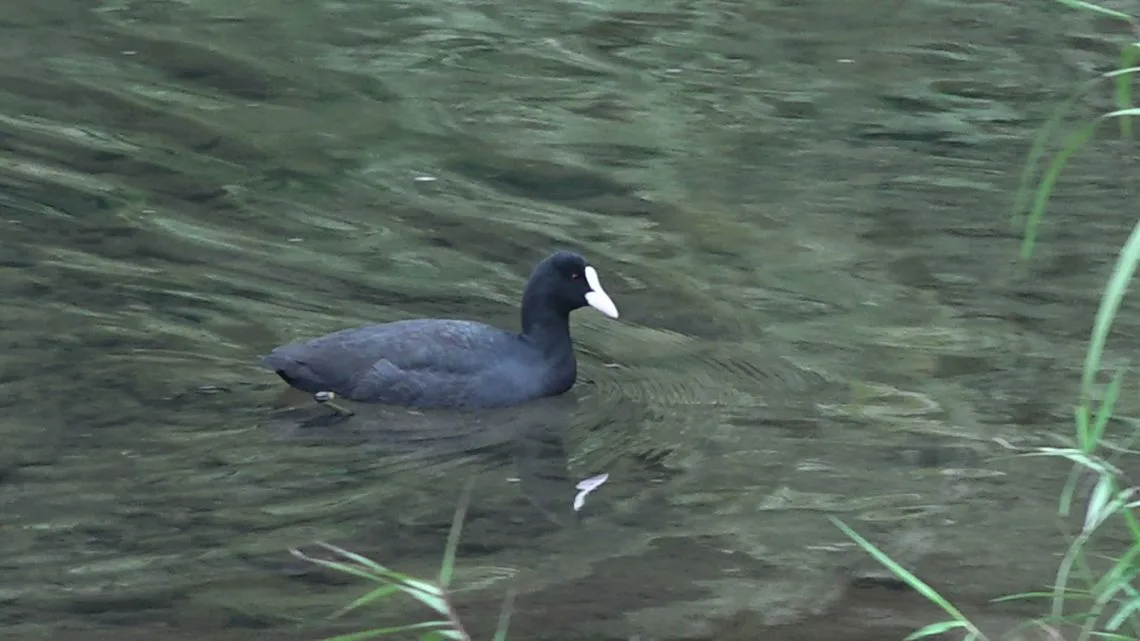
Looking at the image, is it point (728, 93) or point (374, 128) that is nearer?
→ point (374, 128)

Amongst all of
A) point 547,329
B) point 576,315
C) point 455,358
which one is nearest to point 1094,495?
point 455,358

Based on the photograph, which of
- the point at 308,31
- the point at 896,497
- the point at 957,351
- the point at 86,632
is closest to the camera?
the point at 86,632

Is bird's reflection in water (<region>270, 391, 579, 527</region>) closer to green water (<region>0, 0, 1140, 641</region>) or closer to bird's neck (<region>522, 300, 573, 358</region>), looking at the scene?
green water (<region>0, 0, 1140, 641</region>)

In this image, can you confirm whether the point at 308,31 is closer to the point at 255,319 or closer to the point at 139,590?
the point at 255,319

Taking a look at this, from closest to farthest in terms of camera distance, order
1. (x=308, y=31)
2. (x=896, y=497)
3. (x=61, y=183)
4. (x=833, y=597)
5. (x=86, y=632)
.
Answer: (x=86, y=632) < (x=833, y=597) < (x=896, y=497) < (x=61, y=183) < (x=308, y=31)

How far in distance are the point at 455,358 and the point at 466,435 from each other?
377 mm

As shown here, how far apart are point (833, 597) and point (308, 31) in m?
8.21

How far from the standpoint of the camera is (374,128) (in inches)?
420

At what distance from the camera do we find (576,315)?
845 centimetres

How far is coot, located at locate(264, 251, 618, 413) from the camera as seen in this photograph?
707 centimetres

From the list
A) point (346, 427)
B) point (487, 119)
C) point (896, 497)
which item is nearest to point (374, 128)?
point (487, 119)

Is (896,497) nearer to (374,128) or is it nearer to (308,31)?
(374,128)

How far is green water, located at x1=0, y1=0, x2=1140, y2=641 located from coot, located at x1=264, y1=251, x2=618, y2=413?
0.18 meters

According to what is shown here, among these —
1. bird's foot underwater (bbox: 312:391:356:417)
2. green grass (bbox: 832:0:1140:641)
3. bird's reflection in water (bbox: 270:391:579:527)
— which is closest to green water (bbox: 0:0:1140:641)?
bird's reflection in water (bbox: 270:391:579:527)
